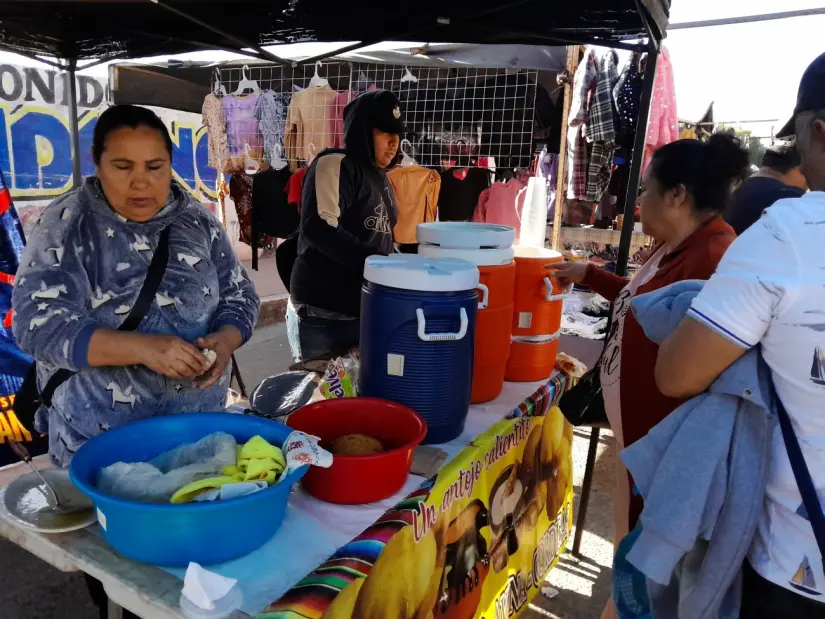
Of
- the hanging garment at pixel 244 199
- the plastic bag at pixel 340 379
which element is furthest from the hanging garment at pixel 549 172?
the plastic bag at pixel 340 379

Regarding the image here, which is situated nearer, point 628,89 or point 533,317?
point 533,317

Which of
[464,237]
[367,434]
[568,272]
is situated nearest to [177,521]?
[367,434]

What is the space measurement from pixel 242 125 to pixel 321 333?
3.24m

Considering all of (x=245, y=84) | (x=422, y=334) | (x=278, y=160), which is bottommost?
(x=422, y=334)

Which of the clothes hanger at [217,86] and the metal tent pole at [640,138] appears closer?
the metal tent pole at [640,138]

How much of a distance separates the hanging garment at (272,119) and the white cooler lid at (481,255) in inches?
149

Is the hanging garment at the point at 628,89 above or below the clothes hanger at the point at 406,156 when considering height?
above

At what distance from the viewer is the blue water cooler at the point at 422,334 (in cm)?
144

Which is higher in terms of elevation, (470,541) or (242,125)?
(242,125)

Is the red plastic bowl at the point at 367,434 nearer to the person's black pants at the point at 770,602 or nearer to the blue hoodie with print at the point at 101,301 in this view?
the blue hoodie with print at the point at 101,301

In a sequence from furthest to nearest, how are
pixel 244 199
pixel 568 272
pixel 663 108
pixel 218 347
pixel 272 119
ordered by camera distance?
pixel 244 199
pixel 272 119
pixel 663 108
pixel 568 272
pixel 218 347

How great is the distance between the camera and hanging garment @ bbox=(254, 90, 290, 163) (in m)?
5.22

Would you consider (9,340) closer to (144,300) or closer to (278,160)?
(144,300)

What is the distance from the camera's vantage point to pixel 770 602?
1.11m
